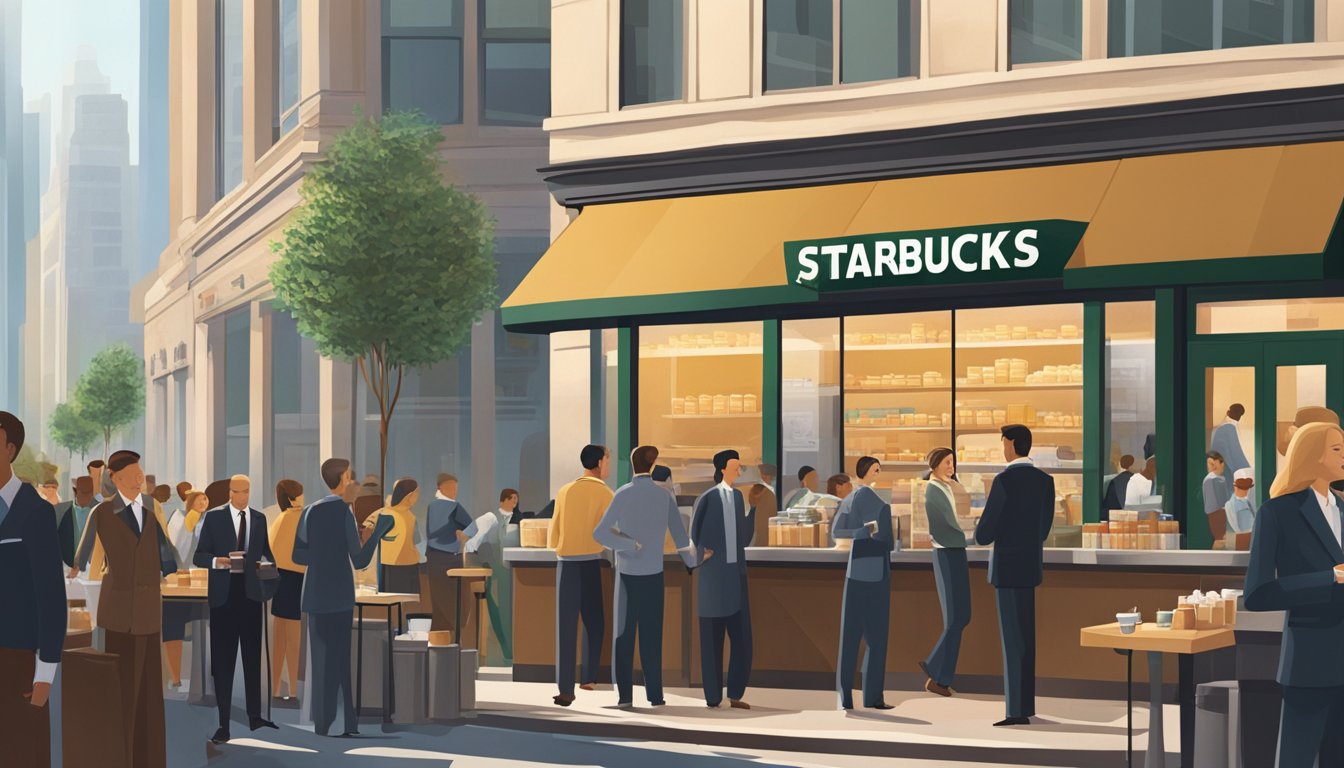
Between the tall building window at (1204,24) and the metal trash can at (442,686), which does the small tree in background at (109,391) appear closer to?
the tall building window at (1204,24)

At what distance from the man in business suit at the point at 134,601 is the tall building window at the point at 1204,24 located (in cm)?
1263

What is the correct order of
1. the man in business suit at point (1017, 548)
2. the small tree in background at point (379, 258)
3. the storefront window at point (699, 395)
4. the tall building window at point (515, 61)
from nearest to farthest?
the man in business suit at point (1017, 548), the storefront window at point (699, 395), the small tree in background at point (379, 258), the tall building window at point (515, 61)

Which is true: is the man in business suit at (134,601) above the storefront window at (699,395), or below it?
below

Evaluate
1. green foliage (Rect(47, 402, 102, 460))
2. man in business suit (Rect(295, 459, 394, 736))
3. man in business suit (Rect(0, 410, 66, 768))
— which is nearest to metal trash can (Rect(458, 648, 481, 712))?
man in business suit (Rect(295, 459, 394, 736))

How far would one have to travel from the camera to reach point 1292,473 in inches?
384

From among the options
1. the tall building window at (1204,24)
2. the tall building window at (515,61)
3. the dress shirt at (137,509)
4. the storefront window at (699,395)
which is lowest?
the dress shirt at (137,509)

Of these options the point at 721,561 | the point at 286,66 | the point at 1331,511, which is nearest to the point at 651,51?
the point at 721,561

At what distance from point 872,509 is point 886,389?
519cm

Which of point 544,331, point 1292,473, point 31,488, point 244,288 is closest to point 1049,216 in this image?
point 544,331

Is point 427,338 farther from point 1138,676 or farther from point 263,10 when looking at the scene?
point 263,10

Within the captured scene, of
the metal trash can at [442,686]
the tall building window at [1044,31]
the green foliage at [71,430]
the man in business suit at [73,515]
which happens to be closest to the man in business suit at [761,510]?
the metal trash can at [442,686]

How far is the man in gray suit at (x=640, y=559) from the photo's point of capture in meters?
17.2

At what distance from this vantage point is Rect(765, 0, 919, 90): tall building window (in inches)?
885

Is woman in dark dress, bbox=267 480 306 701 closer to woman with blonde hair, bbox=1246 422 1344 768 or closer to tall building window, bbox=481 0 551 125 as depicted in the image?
woman with blonde hair, bbox=1246 422 1344 768
